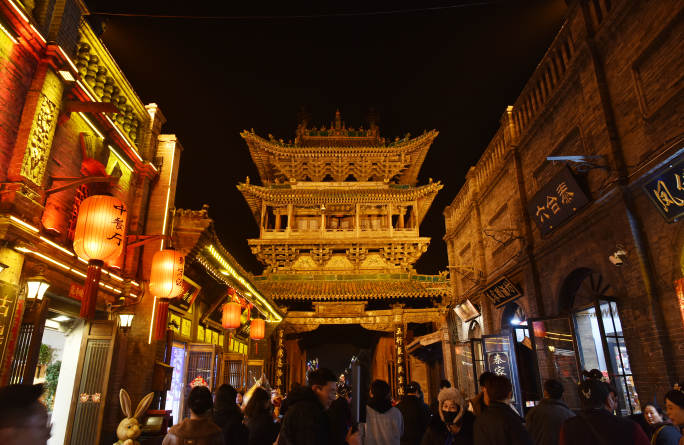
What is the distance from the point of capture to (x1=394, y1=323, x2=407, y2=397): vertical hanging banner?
59.1ft

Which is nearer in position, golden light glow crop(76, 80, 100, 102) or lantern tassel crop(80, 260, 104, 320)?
lantern tassel crop(80, 260, 104, 320)

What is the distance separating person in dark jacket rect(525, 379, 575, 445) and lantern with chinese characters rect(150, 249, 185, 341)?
5594 mm

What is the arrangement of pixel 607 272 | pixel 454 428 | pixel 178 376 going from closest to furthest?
pixel 454 428 < pixel 607 272 < pixel 178 376

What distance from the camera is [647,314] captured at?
580 centimetres

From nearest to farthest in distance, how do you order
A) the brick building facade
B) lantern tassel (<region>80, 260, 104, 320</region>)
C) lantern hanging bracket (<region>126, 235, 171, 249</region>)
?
lantern tassel (<region>80, 260, 104, 320</region>) < the brick building facade < lantern hanging bracket (<region>126, 235, 171, 249</region>)

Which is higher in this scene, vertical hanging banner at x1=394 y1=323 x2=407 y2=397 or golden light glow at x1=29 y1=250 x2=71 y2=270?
golden light glow at x1=29 y1=250 x2=71 y2=270

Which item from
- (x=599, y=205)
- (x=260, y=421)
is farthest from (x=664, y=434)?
(x=599, y=205)

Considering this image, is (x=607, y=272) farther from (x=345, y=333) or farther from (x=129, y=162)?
(x=345, y=333)

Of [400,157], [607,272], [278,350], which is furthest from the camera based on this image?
[400,157]

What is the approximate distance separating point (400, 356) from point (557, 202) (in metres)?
12.2

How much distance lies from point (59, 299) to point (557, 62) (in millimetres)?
10490

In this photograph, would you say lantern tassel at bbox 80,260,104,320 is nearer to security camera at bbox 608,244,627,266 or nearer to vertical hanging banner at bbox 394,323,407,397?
security camera at bbox 608,244,627,266

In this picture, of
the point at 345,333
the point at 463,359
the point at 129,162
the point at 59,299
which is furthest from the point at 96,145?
the point at 345,333

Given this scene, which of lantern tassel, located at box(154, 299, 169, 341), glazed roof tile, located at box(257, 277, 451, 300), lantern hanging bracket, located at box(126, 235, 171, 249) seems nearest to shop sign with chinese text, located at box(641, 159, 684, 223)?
lantern tassel, located at box(154, 299, 169, 341)
